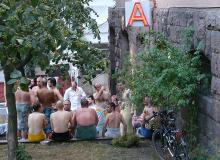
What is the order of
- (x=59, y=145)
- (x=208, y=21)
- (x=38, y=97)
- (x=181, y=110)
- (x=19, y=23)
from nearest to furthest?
(x=19, y=23)
(x=208, y=21)
(x=181, y=110)
(x=59, y=145)
(x=38, y=97)

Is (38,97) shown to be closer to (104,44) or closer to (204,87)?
(204,87)

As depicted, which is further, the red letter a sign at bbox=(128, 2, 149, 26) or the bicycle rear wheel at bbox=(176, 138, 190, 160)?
the red letter a sign at bbox=(128, 2, 149, 26)

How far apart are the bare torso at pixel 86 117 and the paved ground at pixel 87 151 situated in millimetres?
455

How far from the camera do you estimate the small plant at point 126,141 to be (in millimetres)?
11258

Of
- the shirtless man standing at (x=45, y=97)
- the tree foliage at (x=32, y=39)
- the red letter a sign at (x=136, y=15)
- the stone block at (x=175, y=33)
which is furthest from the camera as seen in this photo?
the shirtless man standing at (x=45, y=97)

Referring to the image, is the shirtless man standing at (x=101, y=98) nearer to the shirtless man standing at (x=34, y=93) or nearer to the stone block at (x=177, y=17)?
the shirtless man standing at (x=34, y=93)

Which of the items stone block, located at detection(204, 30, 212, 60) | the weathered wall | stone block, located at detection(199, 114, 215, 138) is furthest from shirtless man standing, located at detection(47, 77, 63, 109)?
stone block, located at detection(204, 30, 212, 60)

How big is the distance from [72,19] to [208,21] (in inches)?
114

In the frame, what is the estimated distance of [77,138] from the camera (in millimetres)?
11953

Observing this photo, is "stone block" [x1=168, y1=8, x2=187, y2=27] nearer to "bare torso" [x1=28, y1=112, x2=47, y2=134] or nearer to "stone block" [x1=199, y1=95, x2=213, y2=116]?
"stone block" [x1=199, y1=95, x2=213, y2=116]

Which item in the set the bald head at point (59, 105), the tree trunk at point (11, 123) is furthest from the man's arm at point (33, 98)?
the tree trunk at point (11, 123)

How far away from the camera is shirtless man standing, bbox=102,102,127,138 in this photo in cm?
1191

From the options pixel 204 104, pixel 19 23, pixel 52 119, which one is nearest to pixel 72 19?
pixel 52 119

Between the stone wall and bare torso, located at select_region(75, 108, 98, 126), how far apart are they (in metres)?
2.57
